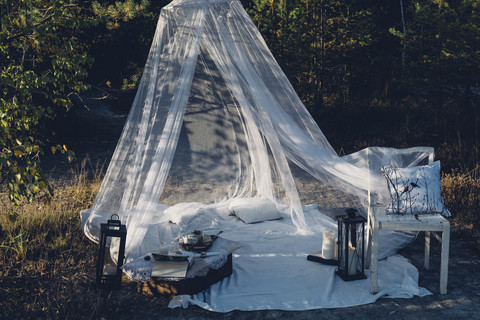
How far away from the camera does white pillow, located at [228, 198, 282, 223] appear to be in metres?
4.43

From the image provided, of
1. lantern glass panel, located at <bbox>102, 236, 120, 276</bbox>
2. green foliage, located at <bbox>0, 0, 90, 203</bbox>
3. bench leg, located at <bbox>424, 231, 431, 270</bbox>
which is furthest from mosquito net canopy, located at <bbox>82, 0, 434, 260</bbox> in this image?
green foliage, located at <bbox>0, 0, 90, 203</bbox>

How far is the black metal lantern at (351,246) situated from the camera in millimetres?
3217

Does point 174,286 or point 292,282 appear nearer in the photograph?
point 174,286

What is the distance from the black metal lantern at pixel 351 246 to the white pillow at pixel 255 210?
4.03 ft

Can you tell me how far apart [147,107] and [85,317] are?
1.49 metres

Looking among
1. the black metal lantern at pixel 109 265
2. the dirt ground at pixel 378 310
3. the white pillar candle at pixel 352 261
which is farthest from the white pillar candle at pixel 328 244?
the black metal lantern at pixel 109 265

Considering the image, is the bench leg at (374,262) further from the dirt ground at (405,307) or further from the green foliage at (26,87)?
the green foliage at (26,87)

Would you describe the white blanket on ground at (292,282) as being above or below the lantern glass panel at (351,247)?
below

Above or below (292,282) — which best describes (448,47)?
above

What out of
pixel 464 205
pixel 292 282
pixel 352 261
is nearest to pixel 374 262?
pixel 352 261

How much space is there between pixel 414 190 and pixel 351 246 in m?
0.56

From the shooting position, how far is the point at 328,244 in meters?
3.46

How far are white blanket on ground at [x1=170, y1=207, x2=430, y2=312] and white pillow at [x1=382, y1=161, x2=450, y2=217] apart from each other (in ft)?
1.50

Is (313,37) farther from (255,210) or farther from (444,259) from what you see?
(444,259)
